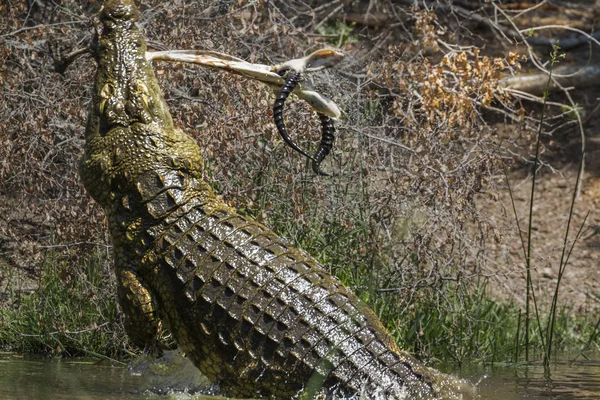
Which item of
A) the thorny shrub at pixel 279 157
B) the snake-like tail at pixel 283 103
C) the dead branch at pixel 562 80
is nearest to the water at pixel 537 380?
the thorny shrub at pixel 279 157

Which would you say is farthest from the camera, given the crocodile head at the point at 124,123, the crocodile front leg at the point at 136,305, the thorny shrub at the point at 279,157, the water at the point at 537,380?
the thorny shrub at the point at 279,157

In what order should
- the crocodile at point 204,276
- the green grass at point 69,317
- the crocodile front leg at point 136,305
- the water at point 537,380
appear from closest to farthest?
the crocodile at point 204,276 → the crocodile front leg at point 136,305 → the water at point 537,380 → the green grass at point 69,317

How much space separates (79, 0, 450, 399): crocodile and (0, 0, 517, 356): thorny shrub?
48.3 inches

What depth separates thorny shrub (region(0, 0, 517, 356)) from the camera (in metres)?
6.44

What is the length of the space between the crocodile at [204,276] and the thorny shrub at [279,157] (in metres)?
1.23

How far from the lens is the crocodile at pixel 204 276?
4250 millimetres

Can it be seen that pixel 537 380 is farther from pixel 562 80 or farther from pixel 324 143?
pixel 562 80

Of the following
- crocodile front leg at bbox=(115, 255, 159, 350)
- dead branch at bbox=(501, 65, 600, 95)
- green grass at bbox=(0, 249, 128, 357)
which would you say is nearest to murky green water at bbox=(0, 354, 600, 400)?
green grass at bbox=(0, 249, 128, 357)

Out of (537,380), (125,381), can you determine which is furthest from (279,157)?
(537,380)

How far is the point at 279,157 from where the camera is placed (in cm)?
677

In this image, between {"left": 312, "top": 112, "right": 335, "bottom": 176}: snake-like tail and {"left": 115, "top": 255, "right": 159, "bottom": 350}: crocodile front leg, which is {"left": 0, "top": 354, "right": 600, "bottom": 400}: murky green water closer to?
{"left": 115, "top": 255, "right": 159, "bottom": 350}: crocodile front leg

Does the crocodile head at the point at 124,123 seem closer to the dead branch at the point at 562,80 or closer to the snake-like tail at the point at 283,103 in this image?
the snake-like tail at the point at 283,103

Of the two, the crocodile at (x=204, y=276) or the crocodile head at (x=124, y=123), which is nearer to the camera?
the crocodile at (x=204, y=276)

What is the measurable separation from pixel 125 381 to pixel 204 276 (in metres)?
1.29
